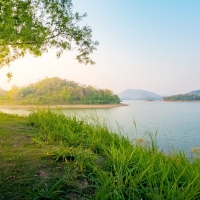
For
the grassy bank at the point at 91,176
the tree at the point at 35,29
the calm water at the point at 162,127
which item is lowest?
the calm water at the point at 162,127

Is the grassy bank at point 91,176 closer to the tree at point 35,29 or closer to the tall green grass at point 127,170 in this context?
the tall green grass at point 127,170

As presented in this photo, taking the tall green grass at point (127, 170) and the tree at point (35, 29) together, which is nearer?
the tall green grass at point (127, 170)

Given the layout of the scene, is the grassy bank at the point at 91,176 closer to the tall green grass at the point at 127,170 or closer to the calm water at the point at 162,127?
the tall green grass at the point at 127,170

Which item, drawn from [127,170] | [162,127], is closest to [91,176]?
[127,170]

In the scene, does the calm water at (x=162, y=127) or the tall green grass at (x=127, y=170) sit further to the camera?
the calm water at (x=162, y=127)

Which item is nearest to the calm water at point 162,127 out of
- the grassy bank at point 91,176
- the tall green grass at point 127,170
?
the tall green grass at point 127,170

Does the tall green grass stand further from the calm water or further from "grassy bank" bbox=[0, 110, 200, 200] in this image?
the calm water

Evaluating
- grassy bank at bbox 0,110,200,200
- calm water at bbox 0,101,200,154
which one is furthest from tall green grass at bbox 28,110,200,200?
calm water at bbox 0,101,200,154

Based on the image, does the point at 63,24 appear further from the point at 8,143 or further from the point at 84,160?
the point at 84,160

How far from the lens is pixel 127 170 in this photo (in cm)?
187

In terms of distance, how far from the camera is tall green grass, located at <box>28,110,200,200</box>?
1.52 m

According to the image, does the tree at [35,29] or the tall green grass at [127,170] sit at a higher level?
the tree at [35,29]

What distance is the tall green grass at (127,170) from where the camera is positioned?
4.98ft

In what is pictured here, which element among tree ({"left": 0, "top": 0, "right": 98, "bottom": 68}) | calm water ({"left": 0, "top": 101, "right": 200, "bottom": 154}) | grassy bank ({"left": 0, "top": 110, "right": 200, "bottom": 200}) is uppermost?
tree ({"left": 0, "top": 0, "right": 98, "bottom": 68})
